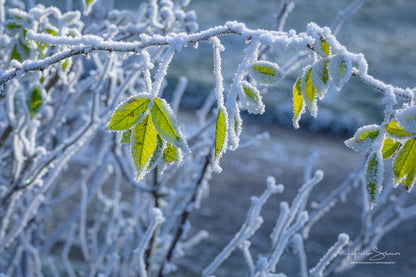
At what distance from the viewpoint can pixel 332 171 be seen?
6062mm

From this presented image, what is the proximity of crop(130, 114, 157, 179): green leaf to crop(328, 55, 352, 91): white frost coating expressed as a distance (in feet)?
1.13

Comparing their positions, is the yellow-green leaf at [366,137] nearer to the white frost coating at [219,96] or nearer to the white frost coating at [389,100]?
the white frost coating at [389,100]

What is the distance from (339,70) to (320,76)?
0.13 feet

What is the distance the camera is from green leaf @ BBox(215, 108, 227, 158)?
0.82 meters

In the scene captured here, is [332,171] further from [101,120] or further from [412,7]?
[412,7]

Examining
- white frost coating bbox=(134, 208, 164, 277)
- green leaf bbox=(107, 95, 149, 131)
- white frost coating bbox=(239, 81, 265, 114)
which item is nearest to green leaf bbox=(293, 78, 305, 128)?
white frost coating bbox=(239, 81, 265, 114)

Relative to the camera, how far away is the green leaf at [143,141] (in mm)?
843

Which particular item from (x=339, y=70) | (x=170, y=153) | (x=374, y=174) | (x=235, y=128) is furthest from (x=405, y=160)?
(x=170, y=153)

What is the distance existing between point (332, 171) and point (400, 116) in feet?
17.8

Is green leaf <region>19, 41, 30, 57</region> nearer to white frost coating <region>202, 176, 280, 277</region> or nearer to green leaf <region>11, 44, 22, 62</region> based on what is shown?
green leaf <region>11, 44, 22, 62</region>

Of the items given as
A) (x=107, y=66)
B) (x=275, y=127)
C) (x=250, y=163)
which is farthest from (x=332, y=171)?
(x=107, y=66)

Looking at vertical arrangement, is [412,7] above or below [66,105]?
above

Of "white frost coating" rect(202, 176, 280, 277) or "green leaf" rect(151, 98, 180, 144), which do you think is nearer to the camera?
"green leaf" rect(151, 98, 180, 144)

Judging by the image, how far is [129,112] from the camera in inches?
33.0
